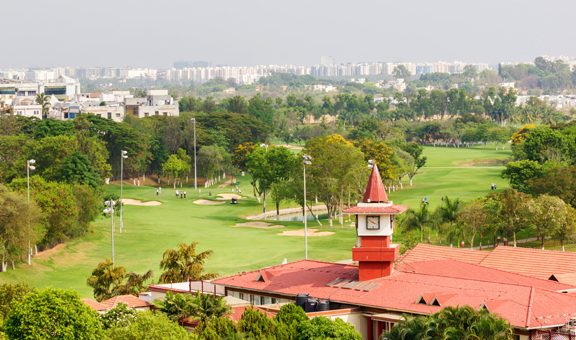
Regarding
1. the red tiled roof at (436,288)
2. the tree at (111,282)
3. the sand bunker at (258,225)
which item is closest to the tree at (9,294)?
the red tiled roof at (436,288)

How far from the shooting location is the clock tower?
5559 centimetres

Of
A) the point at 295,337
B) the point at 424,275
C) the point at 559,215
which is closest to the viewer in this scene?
the point at 295,337

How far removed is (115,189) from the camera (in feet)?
441

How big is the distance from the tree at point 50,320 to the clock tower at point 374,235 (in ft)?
42.8

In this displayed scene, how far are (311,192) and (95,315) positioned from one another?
64.2m

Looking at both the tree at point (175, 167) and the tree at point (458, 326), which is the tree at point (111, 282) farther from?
the tree at point (175, 167)

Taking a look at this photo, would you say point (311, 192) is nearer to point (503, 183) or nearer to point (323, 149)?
point (323, 149)

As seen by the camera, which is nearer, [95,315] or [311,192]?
[95,315]

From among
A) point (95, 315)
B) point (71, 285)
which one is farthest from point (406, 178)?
point (95, 315)

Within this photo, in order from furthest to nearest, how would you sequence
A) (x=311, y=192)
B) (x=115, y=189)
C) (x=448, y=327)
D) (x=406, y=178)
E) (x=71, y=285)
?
(x=406, y=178), (x=115, y=189), (x=311, y=192), (x=71, y=285), (x=448, y=327)

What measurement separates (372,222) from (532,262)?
822 centimetres

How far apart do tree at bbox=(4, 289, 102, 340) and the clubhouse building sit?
28.2ft

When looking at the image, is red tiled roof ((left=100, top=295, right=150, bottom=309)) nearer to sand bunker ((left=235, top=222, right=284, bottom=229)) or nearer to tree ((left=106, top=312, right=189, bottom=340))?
tree ((left=106, top=312, right=189, bottom=340))

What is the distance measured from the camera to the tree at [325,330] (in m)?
46.8
